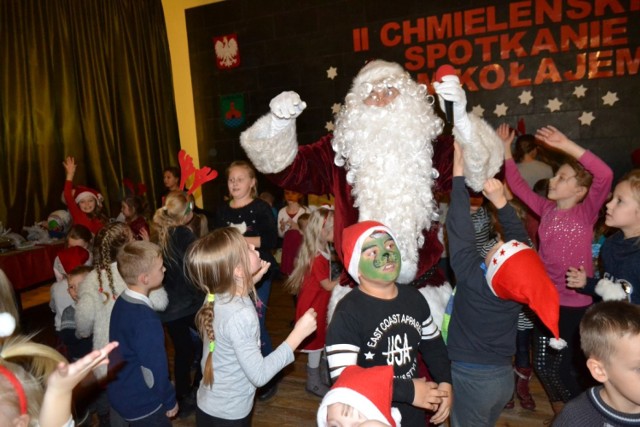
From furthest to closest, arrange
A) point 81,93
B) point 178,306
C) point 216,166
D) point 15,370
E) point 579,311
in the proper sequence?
1. point 216,166
2. point 81,93
3. point 178,306
4. point 579,311
5. point 15,370

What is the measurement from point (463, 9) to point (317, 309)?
4349 mm

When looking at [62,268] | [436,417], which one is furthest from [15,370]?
[62,268]

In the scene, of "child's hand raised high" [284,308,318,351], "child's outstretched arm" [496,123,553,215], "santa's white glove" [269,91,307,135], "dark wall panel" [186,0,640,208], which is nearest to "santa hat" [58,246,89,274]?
"santa's white glove" [269,91,307,135]

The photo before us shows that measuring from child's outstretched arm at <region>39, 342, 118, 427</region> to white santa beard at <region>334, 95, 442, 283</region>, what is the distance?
56.0 inches

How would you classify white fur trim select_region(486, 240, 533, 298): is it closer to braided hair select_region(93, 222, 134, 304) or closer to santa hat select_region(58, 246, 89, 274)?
braided hair select_region(93, 222, 134, 304)

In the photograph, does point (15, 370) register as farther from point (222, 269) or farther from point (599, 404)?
point (599, 404)

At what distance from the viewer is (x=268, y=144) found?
2375 mm

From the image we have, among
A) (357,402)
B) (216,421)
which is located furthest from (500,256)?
(216,421)

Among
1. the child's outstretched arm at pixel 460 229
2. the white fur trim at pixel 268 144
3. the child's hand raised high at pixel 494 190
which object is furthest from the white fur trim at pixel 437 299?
the white fur trim at pixel 268 144

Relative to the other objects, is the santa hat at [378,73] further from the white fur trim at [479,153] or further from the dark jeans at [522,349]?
the dark jeans at [522,349]

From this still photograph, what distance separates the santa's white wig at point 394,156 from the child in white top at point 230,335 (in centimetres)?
62

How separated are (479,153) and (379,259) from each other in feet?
2.48

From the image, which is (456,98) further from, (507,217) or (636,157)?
(636,157)

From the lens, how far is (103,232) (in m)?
2.98
